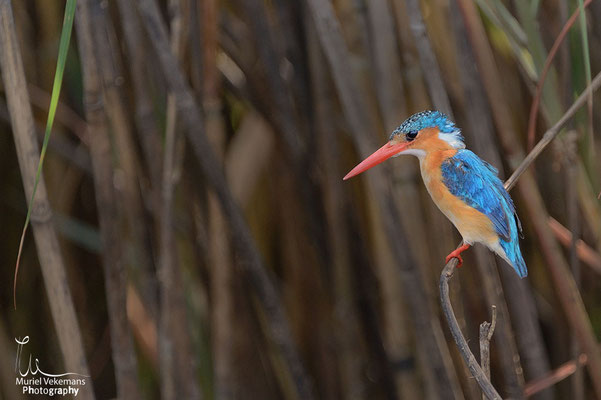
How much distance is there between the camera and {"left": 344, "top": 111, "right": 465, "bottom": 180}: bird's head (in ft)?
2.34

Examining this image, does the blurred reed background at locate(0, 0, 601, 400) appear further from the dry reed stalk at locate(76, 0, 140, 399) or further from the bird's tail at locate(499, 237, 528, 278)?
the bird's tail at locate(499, 237, 528, 278)

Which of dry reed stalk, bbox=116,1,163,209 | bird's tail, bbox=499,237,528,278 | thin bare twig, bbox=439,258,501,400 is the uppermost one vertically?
dry reed stalk, bbox=116,1,163,209

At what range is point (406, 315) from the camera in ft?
5.35

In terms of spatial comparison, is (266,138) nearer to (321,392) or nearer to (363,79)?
(363,79)

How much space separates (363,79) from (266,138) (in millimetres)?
346

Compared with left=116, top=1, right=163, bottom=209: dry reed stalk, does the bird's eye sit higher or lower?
lower

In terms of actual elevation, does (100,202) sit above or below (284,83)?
below

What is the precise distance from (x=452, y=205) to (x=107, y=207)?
72cm

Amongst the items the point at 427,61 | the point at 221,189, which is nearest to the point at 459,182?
the point at 427,61

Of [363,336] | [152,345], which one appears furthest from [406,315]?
[152,345]

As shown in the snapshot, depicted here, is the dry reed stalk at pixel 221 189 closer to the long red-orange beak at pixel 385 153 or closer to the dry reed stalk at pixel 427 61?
the dry reed stalk at pixel 427 61

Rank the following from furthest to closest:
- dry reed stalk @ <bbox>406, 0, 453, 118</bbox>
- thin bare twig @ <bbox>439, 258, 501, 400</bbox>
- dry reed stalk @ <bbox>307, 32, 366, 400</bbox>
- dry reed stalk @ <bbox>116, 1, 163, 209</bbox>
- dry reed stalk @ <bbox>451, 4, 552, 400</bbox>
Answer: dry reed stalk @ <bbox>307, 32, 366, 400</bbox>
dry reed stalk @ <bbox>116, 1, 163, 209</bbox>
dry reed stalk @ <bbox>451, 4, 552, 400</bbox>
dry reed stalk @ <bbox>406, 0, 453, 118</bbox>
thin bare twig @ <bbox>439, 258, 501, 400</bbox>

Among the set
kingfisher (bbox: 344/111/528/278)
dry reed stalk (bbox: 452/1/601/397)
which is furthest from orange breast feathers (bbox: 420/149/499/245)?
dry reed stalk (bbox: 452/1/601/397)

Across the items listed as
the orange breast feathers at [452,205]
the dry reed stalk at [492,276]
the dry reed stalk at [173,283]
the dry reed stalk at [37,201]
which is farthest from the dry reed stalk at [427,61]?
the dry reed stalk at [37,201]
